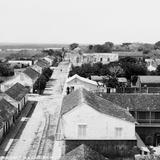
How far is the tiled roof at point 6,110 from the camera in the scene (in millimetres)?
31069

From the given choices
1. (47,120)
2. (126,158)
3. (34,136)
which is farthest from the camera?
(47,120)

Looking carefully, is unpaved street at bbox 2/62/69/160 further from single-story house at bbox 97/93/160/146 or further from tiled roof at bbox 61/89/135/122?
single-story house at bbox 97/93/160/146

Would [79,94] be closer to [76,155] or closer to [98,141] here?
[98,141]

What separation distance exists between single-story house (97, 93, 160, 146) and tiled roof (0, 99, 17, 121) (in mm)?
9705

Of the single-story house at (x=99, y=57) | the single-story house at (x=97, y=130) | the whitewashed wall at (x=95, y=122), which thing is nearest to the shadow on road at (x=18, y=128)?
the single-story house at (x=97, y=130)

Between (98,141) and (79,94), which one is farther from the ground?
(79,94)

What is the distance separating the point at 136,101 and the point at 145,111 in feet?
5.66

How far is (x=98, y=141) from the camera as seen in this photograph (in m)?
24.1

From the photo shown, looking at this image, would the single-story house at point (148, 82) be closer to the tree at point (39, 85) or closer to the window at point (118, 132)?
the tree at point (39, 85)

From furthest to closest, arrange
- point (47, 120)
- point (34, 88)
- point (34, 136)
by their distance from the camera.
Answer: point (34, 88)
point (47, 120)
point (34, 136)

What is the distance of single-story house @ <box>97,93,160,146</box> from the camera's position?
27906 millimetres

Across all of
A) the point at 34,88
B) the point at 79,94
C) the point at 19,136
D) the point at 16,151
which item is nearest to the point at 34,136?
the point at 19,136

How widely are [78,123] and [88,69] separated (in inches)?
1871

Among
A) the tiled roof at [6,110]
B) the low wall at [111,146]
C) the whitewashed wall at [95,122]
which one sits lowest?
the low wall at [111,146]
